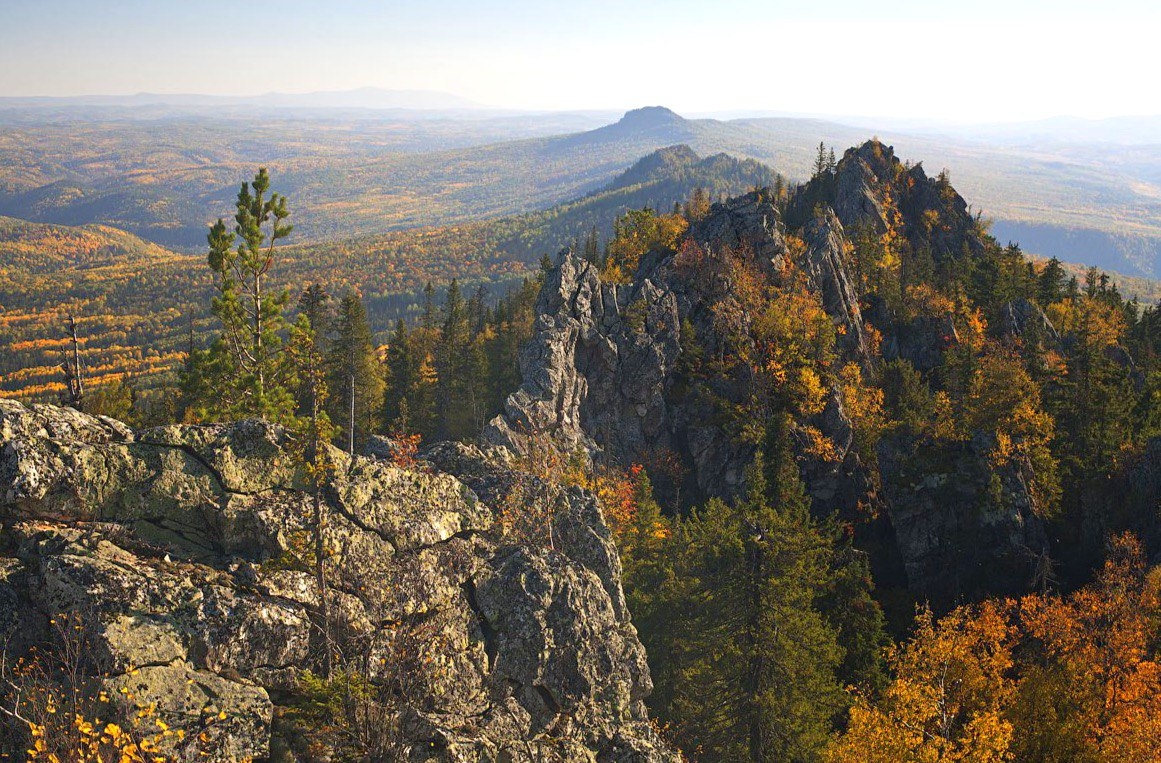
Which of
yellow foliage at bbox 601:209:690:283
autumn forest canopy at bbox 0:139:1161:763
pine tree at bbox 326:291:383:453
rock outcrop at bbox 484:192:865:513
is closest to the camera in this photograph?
autumn forest canopy at bbox 0:139:1161:763

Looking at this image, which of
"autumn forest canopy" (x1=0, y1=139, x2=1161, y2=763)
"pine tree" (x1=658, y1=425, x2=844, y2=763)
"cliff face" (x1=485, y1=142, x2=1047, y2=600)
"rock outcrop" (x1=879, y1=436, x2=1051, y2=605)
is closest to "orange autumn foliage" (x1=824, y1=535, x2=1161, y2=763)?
"autumn forest canopy" (x1=0, y1=139, x2=1161, y2=763)

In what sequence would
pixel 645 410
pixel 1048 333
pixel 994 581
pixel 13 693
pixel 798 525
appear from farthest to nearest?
pixel 1048 333 → pixel 645 410 → pixel 994 581 → pixel 798 525 → pixel 13 693

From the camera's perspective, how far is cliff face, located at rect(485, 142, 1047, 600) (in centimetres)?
5644

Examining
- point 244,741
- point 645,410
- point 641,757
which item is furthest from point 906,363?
point 244,741

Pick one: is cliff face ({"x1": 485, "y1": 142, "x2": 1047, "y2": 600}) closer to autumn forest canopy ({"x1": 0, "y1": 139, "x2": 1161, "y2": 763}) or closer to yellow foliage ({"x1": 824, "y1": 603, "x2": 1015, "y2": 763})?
autumn forest canopy ({"x1": 0, "y1": 139, "x2": 1161, "y2": 763})

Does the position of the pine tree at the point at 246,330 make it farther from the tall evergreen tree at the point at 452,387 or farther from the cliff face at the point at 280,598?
the tall evergreen tree at the point at 452,387

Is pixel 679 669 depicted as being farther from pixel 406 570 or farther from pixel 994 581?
pixel 994 581

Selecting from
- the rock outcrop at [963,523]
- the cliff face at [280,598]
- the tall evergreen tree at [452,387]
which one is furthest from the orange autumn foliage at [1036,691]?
the tall evergreen tree at [452,387]

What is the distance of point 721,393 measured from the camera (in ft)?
232

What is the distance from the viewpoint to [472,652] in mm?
19641

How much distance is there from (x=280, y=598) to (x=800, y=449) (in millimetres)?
57254

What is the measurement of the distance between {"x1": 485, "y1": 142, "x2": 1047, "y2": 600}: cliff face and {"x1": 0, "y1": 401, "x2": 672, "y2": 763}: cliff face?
26.3m

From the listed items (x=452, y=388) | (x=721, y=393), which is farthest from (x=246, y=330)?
(x=721, y=393)

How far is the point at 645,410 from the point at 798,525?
101 ft
